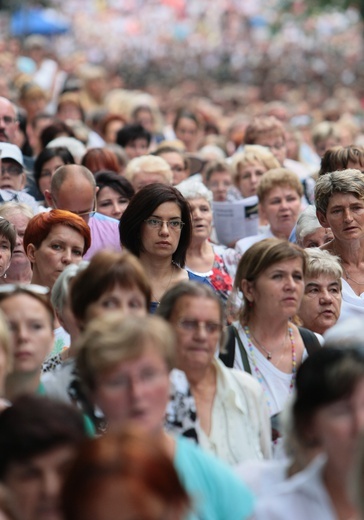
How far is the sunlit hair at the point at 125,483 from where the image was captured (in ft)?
12.5

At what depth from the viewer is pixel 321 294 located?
27.2 ft

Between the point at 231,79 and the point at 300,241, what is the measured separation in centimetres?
2607

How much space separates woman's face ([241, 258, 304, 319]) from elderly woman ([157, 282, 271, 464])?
933mm

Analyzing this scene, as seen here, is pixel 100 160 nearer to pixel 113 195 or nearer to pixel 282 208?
pixel 113 195

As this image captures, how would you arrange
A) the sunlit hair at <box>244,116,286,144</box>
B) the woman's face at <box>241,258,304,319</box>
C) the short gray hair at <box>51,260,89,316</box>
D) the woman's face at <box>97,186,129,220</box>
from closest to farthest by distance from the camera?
the short gray hair at <box>51,260,89,316</box>, the woman's face at <box>241,258,304,319</box>, the woman's face at <box>97,186,129,220</box>, the sunlit hair at <box>244,116,286,144</box>

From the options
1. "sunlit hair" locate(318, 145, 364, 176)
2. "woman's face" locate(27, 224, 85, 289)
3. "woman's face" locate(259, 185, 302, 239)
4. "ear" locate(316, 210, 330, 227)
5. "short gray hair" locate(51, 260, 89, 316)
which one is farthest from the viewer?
"woman's face" locate(259, 185, 302, 239)

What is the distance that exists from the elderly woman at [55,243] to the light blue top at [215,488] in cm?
328

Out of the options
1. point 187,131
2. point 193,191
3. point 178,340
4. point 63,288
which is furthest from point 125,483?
point 187,131

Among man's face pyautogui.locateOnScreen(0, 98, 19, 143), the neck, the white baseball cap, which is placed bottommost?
the neck

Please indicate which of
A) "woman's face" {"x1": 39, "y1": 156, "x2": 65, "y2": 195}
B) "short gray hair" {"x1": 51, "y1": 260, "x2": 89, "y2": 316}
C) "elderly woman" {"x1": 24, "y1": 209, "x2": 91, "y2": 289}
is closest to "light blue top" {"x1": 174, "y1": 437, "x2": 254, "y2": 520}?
"short gray hair" {"x1": 51, "y1": 260, "x2": 89, "y2": 316}

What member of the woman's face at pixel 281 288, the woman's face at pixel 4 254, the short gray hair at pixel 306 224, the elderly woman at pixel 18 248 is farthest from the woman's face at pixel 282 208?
the woman's face at pixel 281 288

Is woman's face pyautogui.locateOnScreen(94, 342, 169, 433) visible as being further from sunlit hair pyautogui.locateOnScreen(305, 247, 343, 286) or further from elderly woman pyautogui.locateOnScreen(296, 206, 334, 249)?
elderly woman pyautogui.locateOnScreen(296, 206, 334, 249)

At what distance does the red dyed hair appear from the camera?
38.4 ft

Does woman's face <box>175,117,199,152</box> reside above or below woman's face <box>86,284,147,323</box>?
above
